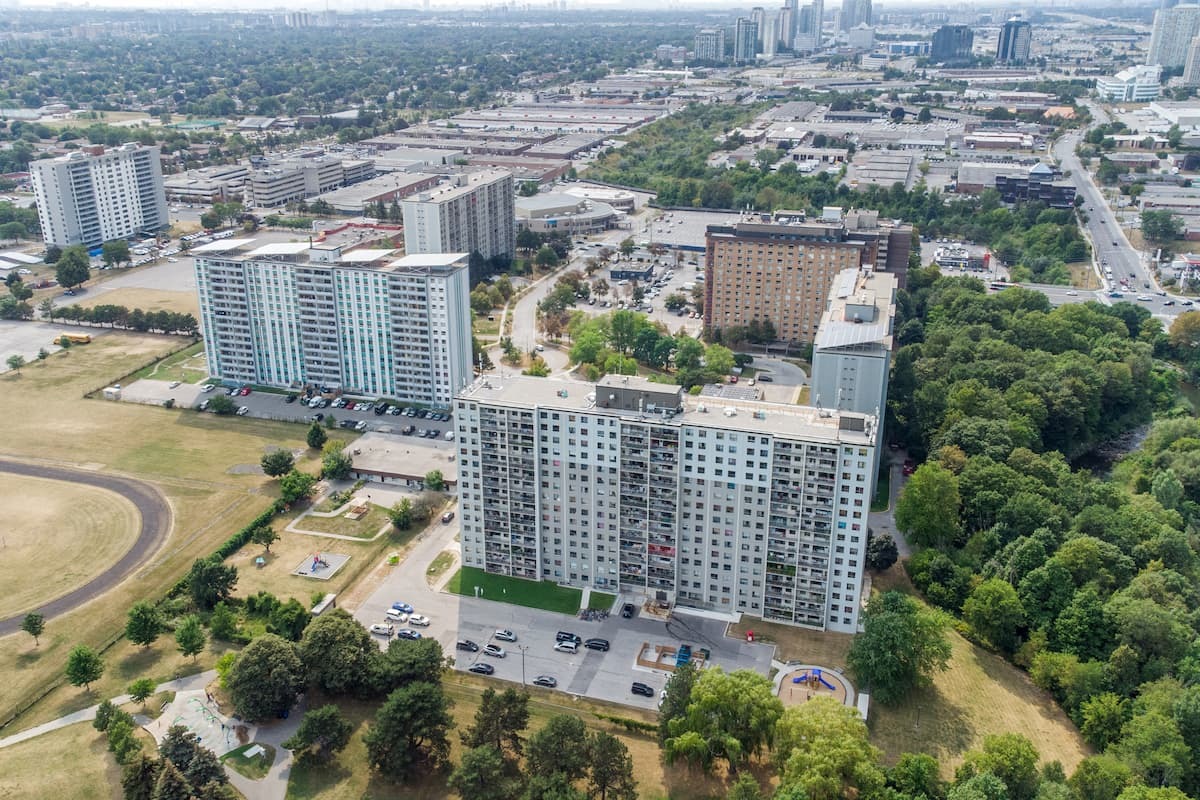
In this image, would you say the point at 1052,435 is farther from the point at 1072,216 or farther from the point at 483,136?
the point at 483,136

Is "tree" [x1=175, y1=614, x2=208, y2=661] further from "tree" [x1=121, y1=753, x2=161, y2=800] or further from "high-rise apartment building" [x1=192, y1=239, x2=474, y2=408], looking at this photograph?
"high-rise apartment building" [x1=192, y1=239, x2=474, y2=408]

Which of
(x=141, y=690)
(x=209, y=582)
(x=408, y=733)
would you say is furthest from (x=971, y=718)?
(x=209, y=582)

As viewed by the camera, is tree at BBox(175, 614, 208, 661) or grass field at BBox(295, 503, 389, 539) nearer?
tree at BBox(175, 614, 208, 661)

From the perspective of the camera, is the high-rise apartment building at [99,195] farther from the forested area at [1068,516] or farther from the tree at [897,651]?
the tree at [897,651]

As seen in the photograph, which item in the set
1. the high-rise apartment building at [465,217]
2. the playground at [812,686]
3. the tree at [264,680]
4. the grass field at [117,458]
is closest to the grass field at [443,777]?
the tree at [264,680]

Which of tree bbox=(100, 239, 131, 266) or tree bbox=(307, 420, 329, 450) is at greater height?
tree bbox=(100, 239, 131, 266)

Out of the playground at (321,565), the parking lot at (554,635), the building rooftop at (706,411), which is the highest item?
the building rooftop at (706,411)

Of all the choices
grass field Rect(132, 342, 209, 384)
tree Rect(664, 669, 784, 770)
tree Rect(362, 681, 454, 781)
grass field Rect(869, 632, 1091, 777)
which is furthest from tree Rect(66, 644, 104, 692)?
grass field Rect(132, 342, 209, 384)
